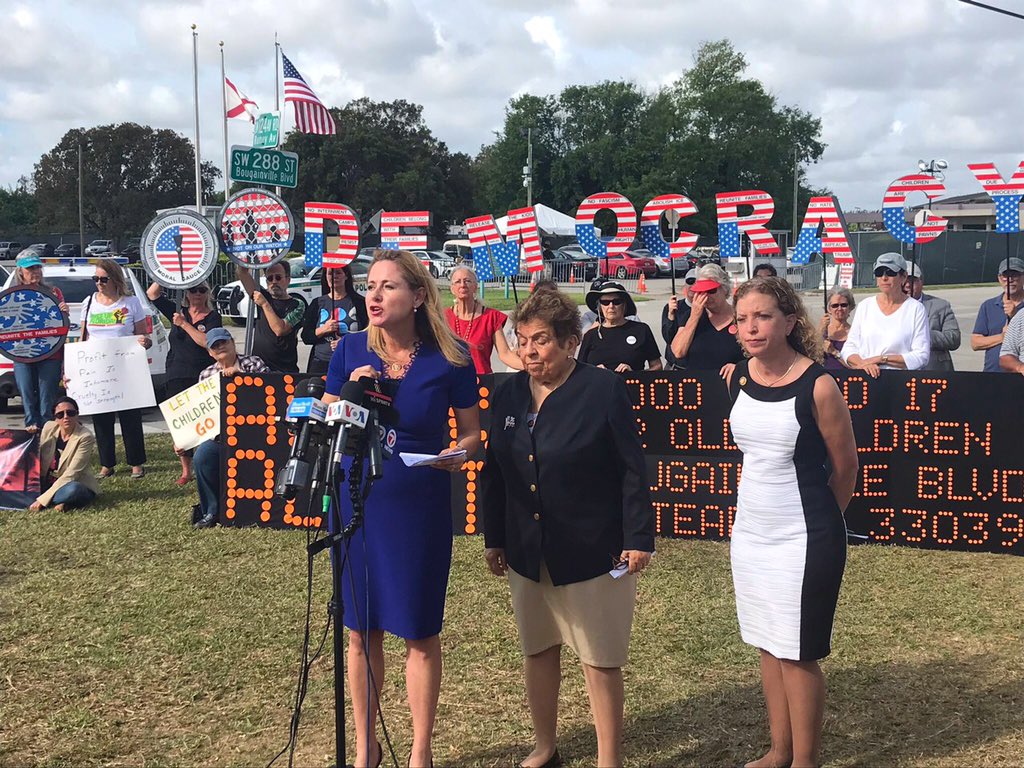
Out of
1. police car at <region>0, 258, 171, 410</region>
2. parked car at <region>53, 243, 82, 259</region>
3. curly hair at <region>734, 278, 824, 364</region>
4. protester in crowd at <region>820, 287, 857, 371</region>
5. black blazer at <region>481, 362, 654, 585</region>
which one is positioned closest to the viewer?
black blazer at <region>481, 362, 654, 585</region>

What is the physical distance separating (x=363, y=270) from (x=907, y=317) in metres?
33.6

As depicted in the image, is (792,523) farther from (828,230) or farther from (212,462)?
(828,230)

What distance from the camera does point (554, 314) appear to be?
3.74 meters

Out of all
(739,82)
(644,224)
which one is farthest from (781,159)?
(644,224)

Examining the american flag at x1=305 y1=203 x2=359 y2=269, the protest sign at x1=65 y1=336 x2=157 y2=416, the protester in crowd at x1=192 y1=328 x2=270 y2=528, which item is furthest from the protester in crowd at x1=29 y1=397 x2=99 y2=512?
the american flag at x1=305 y1=203 x2=359 y2=269

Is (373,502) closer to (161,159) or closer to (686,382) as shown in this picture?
(686,382)

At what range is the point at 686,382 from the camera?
23.6 feet

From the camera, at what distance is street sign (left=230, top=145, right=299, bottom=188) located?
893cm

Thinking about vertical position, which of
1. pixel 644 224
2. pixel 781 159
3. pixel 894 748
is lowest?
pixel 894 748

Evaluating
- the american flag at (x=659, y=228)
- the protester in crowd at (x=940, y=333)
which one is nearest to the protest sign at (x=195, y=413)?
the american flag at (x=659, y=228)

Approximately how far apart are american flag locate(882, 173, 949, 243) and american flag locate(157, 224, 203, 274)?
6.31 m

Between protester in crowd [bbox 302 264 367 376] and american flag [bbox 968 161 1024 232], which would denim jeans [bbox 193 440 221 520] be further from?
american flag [bbox 968 161 1024 232]

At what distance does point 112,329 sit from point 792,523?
749 centimetres

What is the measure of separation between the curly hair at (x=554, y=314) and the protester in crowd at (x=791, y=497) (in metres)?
0.63
